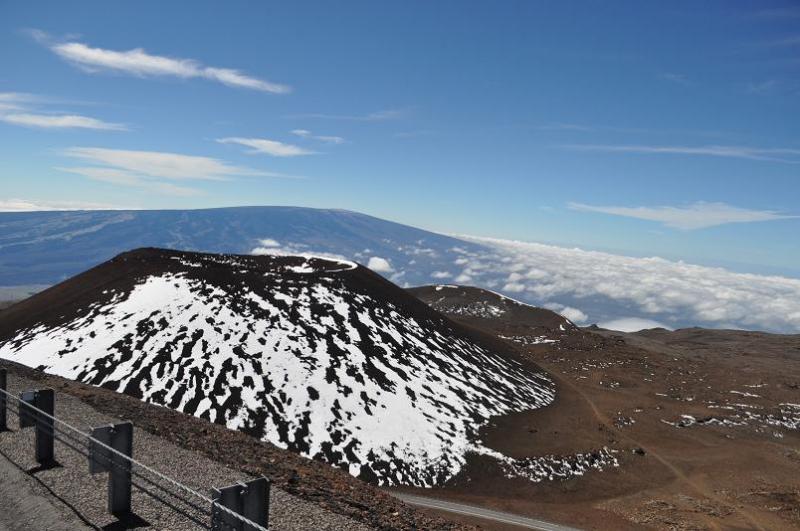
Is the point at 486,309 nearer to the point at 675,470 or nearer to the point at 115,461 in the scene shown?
the point at 675,470

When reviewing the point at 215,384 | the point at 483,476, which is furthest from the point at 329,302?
the point at 483,476

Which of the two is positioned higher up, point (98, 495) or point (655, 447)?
point (98, 495)

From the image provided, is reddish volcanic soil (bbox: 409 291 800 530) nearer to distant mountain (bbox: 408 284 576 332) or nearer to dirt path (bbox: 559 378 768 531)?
dirt path (bbox: 559 378 768 531)

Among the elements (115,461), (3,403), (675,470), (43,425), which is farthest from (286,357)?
(115,461)

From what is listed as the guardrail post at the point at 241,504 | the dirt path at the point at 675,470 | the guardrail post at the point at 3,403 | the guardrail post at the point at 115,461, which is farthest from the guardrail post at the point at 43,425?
the dirt path at the point at 675,470

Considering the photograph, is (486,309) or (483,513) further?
(486,309)

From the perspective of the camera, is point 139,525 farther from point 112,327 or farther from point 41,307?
point 41,307
